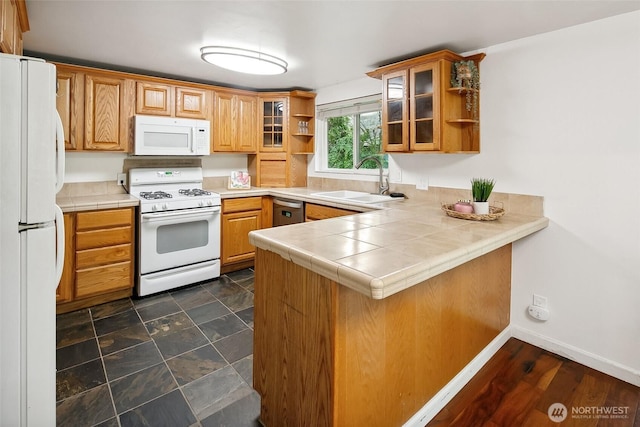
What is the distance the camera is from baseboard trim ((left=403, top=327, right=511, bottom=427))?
5.34 ft

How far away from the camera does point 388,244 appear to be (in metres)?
1.46

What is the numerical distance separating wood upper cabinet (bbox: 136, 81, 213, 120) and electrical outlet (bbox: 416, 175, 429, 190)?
2.27 meters

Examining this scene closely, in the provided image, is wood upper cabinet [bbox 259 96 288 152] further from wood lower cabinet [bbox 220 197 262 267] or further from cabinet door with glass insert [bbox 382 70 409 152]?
cabinet door with glass insert [bbox 382 70 409 152]

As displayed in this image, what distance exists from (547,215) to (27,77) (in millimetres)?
2739

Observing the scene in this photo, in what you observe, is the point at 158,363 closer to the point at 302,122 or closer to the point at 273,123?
the point at 273,123

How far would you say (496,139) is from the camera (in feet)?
8.13

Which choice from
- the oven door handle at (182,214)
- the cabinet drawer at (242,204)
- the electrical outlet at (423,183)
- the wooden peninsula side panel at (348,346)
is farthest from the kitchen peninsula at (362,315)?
the cabinet drawer at (242,204)

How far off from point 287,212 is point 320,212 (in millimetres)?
546

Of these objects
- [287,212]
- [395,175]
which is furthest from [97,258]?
[395,175]

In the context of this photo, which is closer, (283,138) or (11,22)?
(11,22)

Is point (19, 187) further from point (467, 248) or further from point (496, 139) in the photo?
point (496, 139)

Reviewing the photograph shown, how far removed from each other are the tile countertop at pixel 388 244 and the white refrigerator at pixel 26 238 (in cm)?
77

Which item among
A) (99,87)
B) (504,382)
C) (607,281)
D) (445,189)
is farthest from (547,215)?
(99,87)

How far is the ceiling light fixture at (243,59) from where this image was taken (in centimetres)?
243
